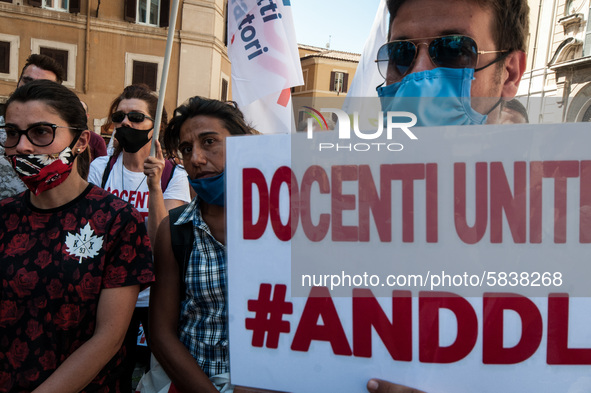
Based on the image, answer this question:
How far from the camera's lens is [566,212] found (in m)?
1.12

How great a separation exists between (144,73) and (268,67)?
15.6 meters

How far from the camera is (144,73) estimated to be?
17469 millimetres

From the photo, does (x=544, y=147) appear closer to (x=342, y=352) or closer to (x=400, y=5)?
(x=342, y=352)

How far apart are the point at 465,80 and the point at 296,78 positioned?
5.45ft

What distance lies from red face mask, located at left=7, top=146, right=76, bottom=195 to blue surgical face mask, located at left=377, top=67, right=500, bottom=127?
1.15 m

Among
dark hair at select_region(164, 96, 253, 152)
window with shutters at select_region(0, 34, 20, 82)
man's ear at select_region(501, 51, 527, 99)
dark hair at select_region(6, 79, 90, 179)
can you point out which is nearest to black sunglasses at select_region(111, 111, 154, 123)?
dark hair at select_region(164, 96, 253, 152)

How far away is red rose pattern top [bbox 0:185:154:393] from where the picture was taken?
1.66 meters

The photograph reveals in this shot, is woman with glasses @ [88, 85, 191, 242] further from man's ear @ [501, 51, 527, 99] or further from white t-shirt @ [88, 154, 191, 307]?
man's ear @ [501, 51, 527, 99]

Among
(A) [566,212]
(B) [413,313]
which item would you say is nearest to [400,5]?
(A) [566,212]

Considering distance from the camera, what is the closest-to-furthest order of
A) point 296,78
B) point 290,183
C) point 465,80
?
point 290,183 → point 465,80 → point 296,78

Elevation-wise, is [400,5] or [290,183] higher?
[400,5]

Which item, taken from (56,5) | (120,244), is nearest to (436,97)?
(120,244)

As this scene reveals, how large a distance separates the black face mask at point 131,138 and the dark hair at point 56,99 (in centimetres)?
93

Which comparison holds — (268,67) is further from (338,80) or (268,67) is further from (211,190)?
(338,80)
